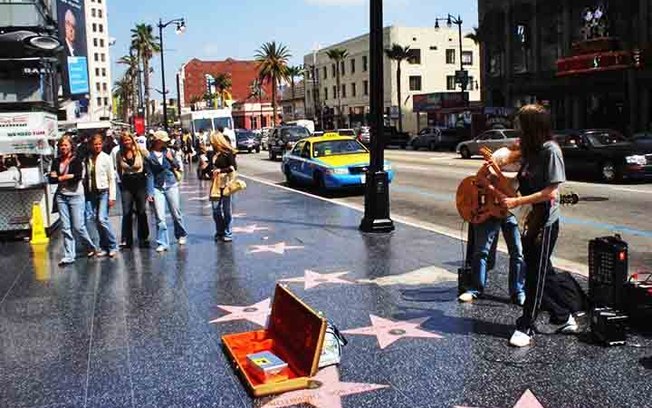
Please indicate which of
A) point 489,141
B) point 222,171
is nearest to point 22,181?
point 222,171

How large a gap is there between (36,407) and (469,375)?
286 centimetres

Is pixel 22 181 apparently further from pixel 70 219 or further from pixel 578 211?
pixel 578 211

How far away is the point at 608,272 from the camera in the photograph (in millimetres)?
5773

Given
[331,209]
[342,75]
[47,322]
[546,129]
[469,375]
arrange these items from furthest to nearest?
[342,75]
[331,209]
[47,322]
[546,129]
[469,375]

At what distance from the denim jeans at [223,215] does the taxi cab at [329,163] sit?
6630mm

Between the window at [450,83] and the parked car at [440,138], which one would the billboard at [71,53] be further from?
the window at [450,83]

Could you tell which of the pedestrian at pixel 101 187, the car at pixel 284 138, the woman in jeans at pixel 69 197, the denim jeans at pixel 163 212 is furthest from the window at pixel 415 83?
the woman in jeans at pixel 69 197

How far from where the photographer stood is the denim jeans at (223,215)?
10.7 meters

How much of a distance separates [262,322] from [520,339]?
7.38ft

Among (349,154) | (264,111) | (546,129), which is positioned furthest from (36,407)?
(264,111)

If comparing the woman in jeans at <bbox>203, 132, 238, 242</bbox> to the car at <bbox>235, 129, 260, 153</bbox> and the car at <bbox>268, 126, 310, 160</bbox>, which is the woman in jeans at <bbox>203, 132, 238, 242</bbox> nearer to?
the car at <bbox>268, 126, 310, 160</bbox>

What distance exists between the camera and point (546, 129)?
5.17 metres

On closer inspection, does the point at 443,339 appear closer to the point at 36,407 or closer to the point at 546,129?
the point at 546,129

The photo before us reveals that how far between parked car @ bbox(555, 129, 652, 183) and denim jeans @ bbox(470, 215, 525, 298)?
13.1m
